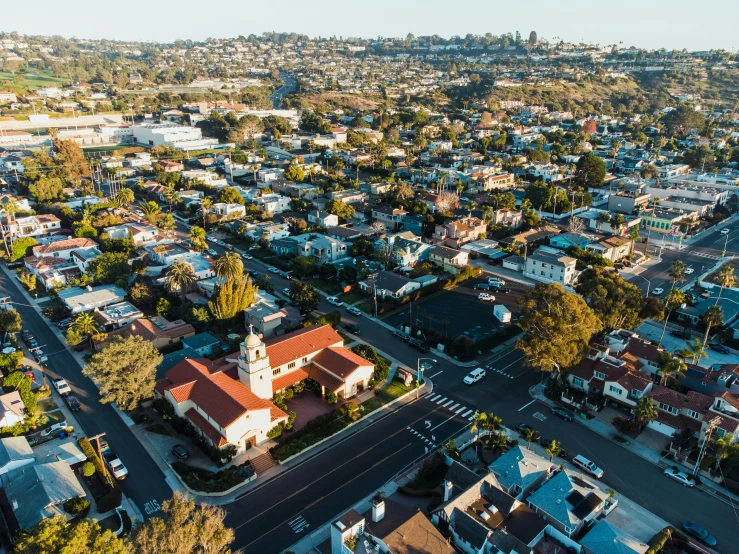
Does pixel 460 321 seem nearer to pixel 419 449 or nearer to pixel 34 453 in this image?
pixel 419 449

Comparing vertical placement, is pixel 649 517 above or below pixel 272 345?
below

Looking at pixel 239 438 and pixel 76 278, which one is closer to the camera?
pixel 239 438

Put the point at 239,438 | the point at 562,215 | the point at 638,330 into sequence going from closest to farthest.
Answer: the point at 239,438 < the point at 638,330 < the point at 562,215

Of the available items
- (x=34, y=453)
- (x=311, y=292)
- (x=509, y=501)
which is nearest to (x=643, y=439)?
(x=509, y=501)

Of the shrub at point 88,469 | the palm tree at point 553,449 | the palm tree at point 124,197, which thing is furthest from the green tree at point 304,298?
the palm tree at point 124,197

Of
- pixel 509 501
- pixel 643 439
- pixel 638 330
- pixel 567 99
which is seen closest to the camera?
pixel 509 501

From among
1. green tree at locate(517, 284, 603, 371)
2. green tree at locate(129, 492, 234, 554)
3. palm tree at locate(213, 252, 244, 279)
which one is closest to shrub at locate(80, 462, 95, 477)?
green tree at locate(129, 492, 234, 554)

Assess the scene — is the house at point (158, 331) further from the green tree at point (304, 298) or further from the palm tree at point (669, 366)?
the palm tree at point (669, 366)
